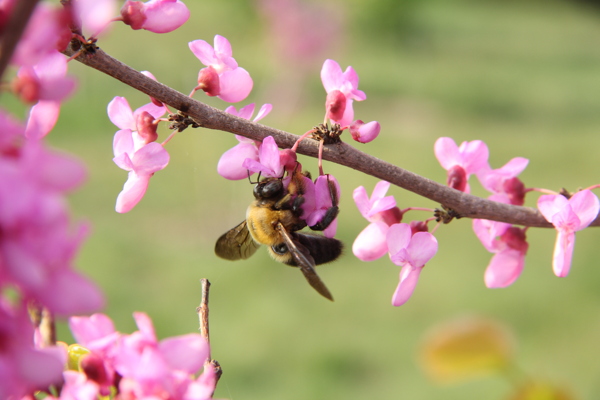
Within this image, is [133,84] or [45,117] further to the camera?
[133,84]

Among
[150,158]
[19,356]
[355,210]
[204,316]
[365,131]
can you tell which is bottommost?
[19,356]

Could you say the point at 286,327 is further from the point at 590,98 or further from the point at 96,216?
the point at 590,98

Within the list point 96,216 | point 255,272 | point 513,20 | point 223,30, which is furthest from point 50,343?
point 513,20

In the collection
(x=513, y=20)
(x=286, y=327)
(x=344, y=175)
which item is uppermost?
(x=513, y=20)

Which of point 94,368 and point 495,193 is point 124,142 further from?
point 495,193

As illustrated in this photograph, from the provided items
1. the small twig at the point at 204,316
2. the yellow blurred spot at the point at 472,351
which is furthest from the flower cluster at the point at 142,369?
the yellow blurred spot at the point at 472,351

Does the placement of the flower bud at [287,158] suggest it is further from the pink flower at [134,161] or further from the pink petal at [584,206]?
the pink petal at [584,206]

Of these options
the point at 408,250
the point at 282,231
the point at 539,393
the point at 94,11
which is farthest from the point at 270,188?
the point at 539,393
